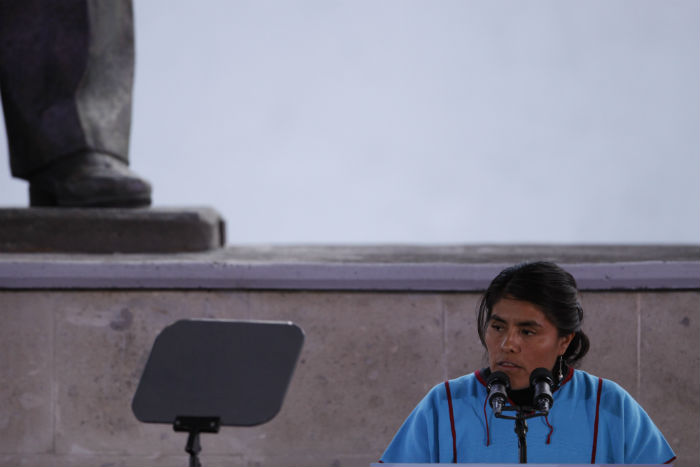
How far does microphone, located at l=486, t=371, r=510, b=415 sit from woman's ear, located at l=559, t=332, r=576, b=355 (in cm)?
47

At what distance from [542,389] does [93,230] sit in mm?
2885

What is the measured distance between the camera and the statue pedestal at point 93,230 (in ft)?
12.8

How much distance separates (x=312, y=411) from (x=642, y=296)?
132 cm

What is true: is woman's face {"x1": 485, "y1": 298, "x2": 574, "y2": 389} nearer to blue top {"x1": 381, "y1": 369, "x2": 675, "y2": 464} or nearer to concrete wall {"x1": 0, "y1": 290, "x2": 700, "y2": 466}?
blue top {"x1": 381, "y1": 369, "x2": 675, "y2": 464}

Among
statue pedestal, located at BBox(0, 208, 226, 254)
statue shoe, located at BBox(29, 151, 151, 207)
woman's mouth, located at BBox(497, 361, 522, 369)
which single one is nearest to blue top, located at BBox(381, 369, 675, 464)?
woman's mouth, located at BBox(497, 361, 522, 369)

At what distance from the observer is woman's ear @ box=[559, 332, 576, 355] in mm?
2064

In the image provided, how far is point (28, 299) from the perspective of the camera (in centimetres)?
313

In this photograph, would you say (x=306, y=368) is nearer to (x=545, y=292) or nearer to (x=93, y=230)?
(x=545, y=292)

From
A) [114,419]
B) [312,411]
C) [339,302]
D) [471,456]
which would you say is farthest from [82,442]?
[471,456]

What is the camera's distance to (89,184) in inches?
160

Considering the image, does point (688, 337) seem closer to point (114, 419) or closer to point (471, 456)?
point (471, 456)

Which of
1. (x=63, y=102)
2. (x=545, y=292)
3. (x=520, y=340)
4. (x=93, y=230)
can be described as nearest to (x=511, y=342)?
(x=520, y=340)

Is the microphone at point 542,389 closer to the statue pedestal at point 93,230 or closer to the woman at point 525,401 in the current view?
the woman at point 525,401

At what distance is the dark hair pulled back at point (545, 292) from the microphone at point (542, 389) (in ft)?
1.48
